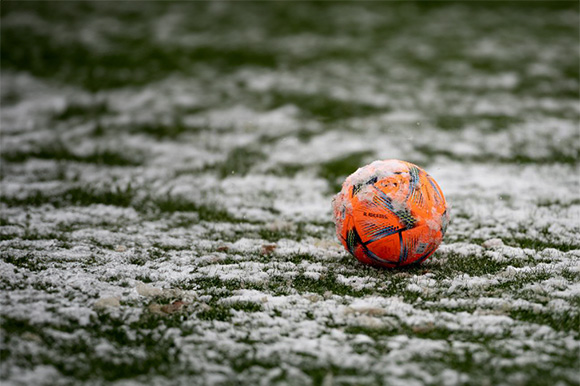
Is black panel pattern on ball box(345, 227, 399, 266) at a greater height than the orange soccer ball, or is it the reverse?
the orange soccer ball

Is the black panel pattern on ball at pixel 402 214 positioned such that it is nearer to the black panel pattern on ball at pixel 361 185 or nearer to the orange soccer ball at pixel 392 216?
the orange soccer ball at pixel 392 216

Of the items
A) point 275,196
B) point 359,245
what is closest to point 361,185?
point 359,245


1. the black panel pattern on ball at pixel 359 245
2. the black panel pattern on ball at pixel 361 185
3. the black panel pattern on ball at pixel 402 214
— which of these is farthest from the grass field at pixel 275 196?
the black panel pattern on ball at pixel 361 185

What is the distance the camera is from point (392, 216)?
4.01 m

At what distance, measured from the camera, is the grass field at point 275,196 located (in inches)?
120

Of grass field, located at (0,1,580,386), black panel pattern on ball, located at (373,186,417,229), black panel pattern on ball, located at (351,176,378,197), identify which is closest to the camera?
grass field, located at (0,1,580,386)

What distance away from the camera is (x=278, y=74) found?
1191 cm

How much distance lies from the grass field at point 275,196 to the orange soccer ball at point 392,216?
19 cm

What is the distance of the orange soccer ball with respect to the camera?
13.2ft

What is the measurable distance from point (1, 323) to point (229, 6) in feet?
50.3

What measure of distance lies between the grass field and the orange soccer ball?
0.62ft

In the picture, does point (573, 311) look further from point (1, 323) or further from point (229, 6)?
point (229, 6)

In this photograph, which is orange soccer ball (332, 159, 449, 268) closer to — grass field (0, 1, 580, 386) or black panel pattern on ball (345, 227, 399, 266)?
black panel pattern on ball (345, 227, 399, 266)

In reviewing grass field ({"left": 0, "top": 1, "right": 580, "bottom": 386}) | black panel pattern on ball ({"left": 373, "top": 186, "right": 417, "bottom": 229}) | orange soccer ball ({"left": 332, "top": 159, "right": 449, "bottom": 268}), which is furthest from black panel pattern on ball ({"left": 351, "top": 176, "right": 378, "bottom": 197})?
grass field ({"left": 0, "top": 1, "right": 580, "bottom": 386})
